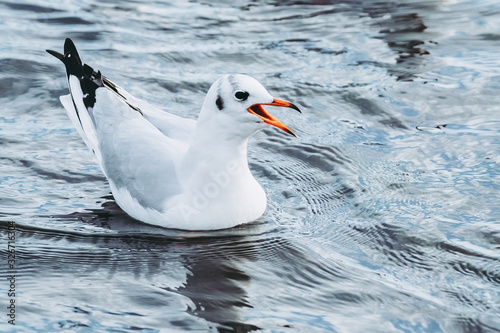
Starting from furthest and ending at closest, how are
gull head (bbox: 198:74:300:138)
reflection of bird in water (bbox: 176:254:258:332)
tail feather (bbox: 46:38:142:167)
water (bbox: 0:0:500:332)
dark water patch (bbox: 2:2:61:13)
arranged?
dark water patch (bbox: 2:2:61:13) → tail feather (bbox: 46:38:142:167) → gull head (bbox: 198:74:300:138) → water (bbox: 0:0:500:332) → reflection of bird in water (bbox: 176:254:258:332)

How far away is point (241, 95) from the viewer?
5672 millimetres

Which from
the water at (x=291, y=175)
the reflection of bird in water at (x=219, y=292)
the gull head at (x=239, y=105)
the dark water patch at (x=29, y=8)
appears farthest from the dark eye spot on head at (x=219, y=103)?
the dark water patch at (x=29, y=8)

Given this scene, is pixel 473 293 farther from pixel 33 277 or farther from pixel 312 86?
pixel 312 86

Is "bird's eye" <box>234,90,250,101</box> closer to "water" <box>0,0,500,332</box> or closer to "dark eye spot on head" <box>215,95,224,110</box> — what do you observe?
"dark eye spot on head" <box>215,95,224,110</box>

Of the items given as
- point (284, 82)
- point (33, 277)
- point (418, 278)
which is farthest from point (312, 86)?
point (33, 277)

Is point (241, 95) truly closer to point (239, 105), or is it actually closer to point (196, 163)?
point (239, 105)

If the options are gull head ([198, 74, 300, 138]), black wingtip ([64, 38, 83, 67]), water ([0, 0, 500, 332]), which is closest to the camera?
water ([0, 0, 500, 332])

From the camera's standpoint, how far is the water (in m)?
5.10

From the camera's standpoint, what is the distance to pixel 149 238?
5953mm

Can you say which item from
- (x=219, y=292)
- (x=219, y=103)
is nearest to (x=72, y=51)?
(x=219, y=103)

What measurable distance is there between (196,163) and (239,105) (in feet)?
2.00

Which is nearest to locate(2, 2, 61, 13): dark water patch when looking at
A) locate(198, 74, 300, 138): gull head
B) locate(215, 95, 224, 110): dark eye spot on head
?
locate(198, 74, 300, 138): gull head

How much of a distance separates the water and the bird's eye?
1.00 meters

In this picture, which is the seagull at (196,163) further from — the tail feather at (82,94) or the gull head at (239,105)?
the tail feather at (82,94)
